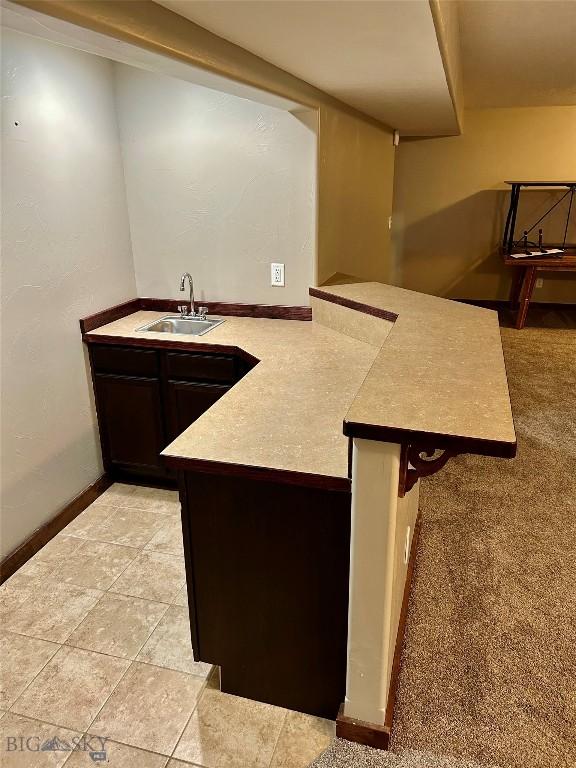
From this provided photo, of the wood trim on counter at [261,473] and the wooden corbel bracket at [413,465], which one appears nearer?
the wooden corbel bracket at [413,465]

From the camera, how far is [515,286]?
619 cm

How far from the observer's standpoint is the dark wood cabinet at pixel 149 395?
2703 millimetres

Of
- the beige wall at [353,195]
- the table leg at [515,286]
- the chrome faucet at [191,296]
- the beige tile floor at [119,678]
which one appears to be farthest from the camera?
the table leg at [515,286]

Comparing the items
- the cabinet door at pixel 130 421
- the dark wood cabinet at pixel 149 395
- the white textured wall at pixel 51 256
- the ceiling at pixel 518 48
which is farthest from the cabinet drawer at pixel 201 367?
the ceiling at pixel 518 48

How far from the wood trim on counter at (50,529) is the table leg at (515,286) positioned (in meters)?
5.06

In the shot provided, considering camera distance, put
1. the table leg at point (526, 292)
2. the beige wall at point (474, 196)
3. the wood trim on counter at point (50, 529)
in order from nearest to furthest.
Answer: the wood trim on counter at point (50, 529), the table leg at point (526, 292), the beige wall at point (474, 196)

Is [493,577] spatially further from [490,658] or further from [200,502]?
[200,502]

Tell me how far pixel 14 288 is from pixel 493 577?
2371mm

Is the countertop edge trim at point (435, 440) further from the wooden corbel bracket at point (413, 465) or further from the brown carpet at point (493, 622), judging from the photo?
the brown carpet at point (493, 622)

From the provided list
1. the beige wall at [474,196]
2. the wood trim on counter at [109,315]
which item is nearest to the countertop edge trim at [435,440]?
the wood trim on counter at [109,315]

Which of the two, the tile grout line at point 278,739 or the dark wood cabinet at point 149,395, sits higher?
the dark wood cabinet at point 149,395

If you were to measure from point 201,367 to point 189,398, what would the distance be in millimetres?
191

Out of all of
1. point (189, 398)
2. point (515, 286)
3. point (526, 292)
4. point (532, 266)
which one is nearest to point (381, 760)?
point (189, 398)

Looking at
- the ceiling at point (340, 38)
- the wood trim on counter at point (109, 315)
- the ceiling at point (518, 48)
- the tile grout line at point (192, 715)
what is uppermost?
the ceiling at point (518, 48)
